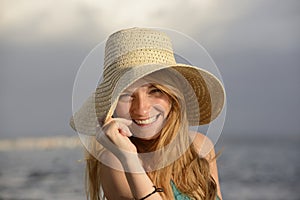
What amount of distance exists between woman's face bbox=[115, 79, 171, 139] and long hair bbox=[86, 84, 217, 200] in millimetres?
35

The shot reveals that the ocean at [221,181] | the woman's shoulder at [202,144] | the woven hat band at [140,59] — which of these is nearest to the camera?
the woven hat band at [140,59]

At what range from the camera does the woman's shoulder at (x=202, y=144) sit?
2750mm

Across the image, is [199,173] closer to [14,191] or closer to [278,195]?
[14,191]

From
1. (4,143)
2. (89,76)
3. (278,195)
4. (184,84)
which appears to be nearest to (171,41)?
(184,84)

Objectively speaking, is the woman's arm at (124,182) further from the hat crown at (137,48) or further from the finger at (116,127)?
the hat crown at (137,48)

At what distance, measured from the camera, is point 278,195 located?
17000 mm

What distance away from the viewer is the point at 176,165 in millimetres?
2684

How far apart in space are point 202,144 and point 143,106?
1.58 feet

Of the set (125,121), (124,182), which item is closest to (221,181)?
(124,182)

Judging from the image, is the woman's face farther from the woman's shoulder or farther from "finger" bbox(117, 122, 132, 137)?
the woman's shoulder

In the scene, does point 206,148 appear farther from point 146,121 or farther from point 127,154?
point 127,154

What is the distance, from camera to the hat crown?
252 cm

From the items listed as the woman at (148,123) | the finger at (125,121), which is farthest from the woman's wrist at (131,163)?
the finger at (125,121)

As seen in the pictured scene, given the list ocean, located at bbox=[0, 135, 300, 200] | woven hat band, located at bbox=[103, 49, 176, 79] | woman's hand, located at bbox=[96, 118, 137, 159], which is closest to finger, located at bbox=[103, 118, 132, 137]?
woman's hand, located at bbox=[96, 118, 137, 159]
